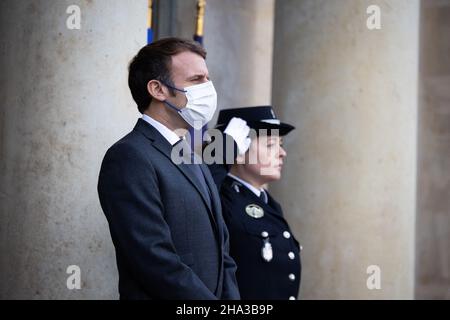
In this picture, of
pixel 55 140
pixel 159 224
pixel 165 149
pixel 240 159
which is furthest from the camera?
pixel 240 159

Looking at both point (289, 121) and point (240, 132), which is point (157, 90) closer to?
point (240, 132)

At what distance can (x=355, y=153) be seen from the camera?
221 inches

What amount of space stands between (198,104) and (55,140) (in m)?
0.85

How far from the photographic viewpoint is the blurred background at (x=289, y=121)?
3.80 meters

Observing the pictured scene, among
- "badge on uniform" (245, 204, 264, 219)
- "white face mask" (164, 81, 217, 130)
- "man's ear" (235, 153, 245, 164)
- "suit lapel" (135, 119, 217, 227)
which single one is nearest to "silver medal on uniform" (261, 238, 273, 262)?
"badge on uniform" (245, 204, 264, 219)

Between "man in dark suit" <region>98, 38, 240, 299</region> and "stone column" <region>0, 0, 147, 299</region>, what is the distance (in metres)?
0.49

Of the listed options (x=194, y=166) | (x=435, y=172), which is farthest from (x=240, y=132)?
(x=435, y=172)

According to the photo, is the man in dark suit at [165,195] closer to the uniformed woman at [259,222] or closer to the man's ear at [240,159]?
the uniformed woman at [259,222]

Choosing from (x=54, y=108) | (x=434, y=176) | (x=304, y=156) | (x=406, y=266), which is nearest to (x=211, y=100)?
(x=54, y=108)

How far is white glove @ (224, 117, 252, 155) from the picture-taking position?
4.51 m

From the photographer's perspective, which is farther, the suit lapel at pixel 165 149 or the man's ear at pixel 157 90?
the man's ear at pixel 157 90

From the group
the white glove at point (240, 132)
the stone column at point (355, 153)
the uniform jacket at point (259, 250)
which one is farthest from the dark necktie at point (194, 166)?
the stone column at point (355, 153)

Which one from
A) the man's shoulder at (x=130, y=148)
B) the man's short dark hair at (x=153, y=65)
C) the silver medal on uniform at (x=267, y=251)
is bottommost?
the silver medal on uniform at (x=267, y=251)

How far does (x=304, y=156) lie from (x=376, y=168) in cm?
54
